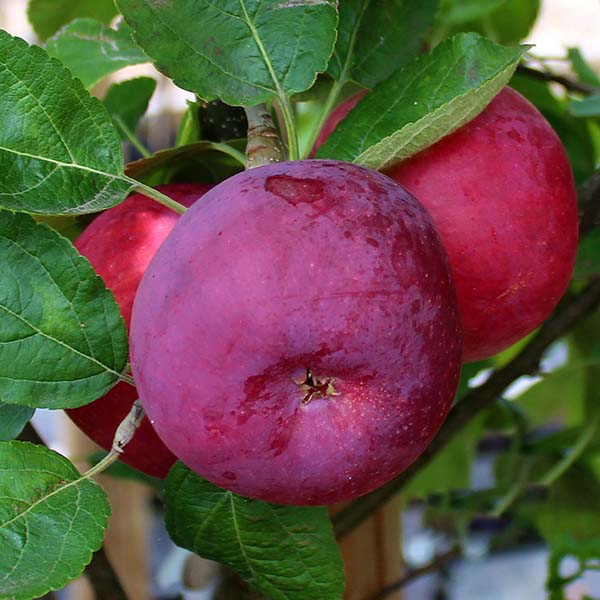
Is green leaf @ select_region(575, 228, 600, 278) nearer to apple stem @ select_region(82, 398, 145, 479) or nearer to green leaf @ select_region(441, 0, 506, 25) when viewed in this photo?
green leaf @ select_region(441, 0, 506, 25)

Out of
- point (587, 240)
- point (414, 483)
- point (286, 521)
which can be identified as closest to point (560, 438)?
point (414, 483)

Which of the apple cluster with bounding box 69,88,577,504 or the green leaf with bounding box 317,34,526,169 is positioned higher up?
the green leaf with bounding box 317,34,526,169

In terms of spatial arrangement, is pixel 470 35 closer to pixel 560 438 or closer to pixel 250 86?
pixel 250 86

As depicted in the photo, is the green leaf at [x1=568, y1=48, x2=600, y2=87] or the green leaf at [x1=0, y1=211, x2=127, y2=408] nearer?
the green leaf at [x1=0, y1=211, x2=127, y2=408]

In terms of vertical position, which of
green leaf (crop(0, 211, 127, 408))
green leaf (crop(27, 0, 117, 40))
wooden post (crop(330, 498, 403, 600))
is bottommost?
wooden post (crop(330, 498, 403, 600))

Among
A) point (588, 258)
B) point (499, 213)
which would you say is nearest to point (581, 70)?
point (588, 258)

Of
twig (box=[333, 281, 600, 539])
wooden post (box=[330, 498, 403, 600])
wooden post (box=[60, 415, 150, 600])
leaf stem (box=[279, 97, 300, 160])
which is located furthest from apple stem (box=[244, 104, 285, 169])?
wooden post (box=[60, 415, 150, 600])

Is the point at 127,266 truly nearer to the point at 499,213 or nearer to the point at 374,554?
the point at 499,213

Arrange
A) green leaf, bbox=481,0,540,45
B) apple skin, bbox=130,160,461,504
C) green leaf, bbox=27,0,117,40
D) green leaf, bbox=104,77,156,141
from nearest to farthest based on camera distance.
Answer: apple skin, bbox=130,160,461,504 < green leaf, bbox=104,77,156,141 < green leaf, bbox=27,0,117,40 < green leaf, bbox=481,0,540,45
